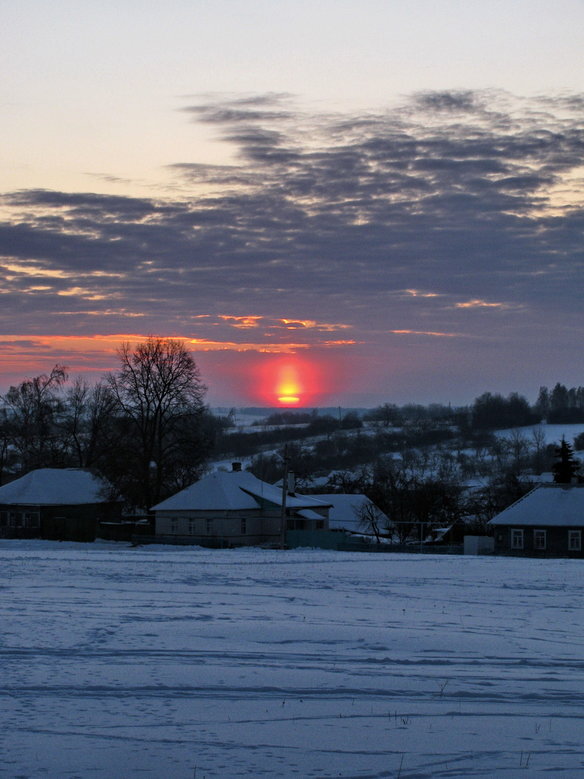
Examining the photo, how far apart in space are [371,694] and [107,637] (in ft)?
19.4

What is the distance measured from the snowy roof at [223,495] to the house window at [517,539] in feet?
52.1

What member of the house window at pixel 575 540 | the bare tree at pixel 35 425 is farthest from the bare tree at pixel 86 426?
the house window at pixel 575 540

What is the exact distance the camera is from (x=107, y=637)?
665 inches

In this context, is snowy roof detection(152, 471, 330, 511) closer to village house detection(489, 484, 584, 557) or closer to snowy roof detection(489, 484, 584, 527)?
village house detection(489, 484, 584, 557)

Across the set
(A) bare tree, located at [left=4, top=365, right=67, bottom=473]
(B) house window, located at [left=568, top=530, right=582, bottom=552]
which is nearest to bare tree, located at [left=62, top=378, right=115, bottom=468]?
(A) bare tree, located at [left=4, top=365, right=67, bottom=473]

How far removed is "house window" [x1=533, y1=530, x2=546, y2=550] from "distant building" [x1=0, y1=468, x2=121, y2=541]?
30.2 meters

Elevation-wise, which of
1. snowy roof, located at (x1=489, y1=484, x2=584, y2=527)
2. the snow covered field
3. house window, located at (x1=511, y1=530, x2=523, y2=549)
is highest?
snowy roof, located at (x1=489, y1=484, x2=584, y2=527)

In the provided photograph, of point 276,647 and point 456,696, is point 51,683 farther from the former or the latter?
point 456,696

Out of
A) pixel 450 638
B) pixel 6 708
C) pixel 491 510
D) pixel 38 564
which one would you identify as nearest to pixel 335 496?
pixel 491 510

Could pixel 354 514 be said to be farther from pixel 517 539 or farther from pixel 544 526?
pixel 544 526

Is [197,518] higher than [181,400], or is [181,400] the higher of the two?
[181,400]

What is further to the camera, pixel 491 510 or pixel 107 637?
pixel 491 510

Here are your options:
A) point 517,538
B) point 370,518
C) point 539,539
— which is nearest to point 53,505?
point 370,518

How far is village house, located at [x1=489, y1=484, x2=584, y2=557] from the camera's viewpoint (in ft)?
194
